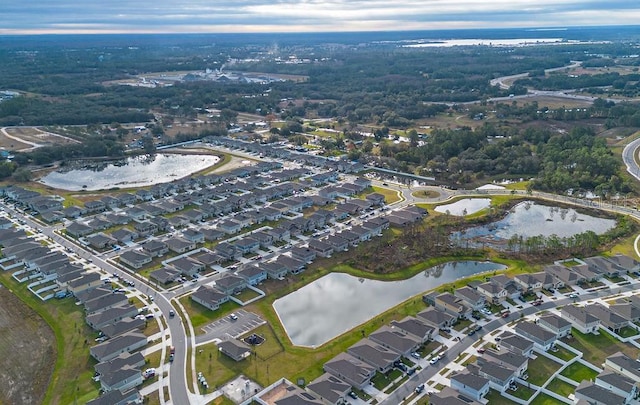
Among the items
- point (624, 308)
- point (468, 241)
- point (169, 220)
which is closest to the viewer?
point (624, 308)

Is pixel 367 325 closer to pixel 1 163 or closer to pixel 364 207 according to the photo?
pixel 364 207

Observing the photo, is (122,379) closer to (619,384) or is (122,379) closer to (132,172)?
(619,384)

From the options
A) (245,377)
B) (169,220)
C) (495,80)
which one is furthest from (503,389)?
(495,80)

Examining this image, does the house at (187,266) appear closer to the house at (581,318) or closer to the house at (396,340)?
the house at (396,340)

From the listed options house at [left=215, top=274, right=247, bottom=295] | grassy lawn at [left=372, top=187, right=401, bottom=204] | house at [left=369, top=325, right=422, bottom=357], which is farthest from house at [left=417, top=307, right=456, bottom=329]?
grassy lawn at [left=372, top=187, right=401, bottom=204]

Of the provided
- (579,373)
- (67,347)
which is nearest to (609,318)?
(579,373)

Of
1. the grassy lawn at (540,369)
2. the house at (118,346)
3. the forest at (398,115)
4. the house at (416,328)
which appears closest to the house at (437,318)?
the house at (416,328)
